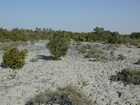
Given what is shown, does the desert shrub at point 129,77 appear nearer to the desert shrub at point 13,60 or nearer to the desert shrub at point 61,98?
the desert shrub at point 61,98

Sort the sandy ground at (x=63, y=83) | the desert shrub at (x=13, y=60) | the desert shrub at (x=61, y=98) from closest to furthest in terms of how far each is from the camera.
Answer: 1. the desert shrub at (x=61, y=98)
2. the sandy ground at (x=63, y=83)
3. the desert shrub at (x=13, y=60)

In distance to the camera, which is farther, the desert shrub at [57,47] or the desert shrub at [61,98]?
the desert shrub at [57,47]

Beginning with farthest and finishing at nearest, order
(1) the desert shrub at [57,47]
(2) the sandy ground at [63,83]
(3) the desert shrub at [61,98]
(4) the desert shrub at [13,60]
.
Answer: (1) the desert shrub at [57,47] → (4) the desert shrub at [13,60] → (2) the sandy ground at [63,83] → (3) the desert shrub at [61,98]

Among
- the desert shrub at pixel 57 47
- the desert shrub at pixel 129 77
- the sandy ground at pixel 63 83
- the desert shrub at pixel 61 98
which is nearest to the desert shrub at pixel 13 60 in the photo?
the sandy ground at pixel 63 83

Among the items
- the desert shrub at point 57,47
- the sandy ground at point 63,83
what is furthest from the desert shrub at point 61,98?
the desert shrub at point 57,47

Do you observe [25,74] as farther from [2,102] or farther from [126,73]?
[126,73]

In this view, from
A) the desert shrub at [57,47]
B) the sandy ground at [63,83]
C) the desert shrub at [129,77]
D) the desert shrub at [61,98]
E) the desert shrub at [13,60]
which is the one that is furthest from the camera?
the desert shrub at [57,47]

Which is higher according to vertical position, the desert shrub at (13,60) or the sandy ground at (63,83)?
the desert shrub at (13,60)

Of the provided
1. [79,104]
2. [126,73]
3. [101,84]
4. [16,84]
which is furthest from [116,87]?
[16,84]

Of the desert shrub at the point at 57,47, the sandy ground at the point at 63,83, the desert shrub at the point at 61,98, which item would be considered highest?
the desert shrub at the point at 57,47

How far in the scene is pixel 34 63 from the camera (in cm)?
1439

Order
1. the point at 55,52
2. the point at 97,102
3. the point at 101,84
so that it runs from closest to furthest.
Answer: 1. the point at 97,102
2. the point at 101,84
3. the point at 55,52

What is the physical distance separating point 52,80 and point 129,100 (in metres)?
4.27

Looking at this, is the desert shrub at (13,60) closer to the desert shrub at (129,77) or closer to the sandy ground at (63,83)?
the sandy ground at (63,83)
